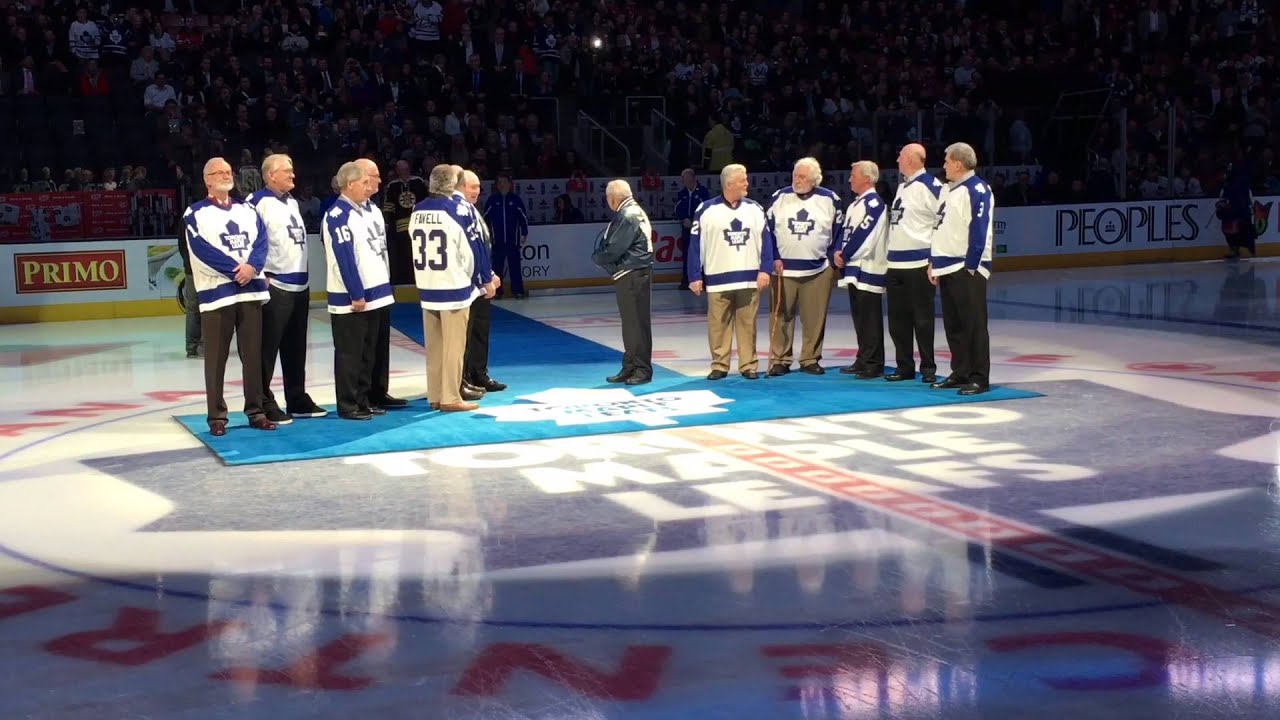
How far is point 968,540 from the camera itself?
722 centimetres

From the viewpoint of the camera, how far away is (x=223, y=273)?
33.4 feet

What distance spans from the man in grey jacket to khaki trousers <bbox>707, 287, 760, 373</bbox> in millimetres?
593

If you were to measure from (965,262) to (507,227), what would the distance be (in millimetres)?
10281

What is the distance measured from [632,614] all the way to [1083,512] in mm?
2863

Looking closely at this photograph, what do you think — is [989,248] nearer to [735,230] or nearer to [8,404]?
[735,230]

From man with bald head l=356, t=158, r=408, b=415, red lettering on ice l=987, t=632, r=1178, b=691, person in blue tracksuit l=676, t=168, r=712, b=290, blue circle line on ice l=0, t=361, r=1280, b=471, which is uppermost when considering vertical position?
person in blue tracksuit l=676, t=168, r=712, b=290

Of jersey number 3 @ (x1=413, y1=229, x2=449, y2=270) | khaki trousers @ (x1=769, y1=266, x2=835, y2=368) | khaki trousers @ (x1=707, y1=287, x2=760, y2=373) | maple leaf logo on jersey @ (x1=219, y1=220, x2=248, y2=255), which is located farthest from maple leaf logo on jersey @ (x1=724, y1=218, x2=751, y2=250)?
maple leaf logo on jersey @ (x1=219, y1=220, x2=248, y2=255)

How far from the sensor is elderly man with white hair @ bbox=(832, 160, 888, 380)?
41.2 ft

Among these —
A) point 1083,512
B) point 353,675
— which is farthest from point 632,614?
point 1083,512

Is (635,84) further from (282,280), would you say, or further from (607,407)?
(282,280)

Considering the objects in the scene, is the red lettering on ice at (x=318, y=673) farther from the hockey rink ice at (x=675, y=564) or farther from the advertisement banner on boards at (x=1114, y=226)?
the advertisement banner on boards at (x=1114, y=226)

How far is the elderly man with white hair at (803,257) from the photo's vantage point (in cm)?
1275

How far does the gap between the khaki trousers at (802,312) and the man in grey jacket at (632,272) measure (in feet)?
3.75

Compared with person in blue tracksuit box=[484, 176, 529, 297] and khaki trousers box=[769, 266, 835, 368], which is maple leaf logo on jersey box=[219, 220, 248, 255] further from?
person in blue tracksuit box=[484, 176, 529, 297]
